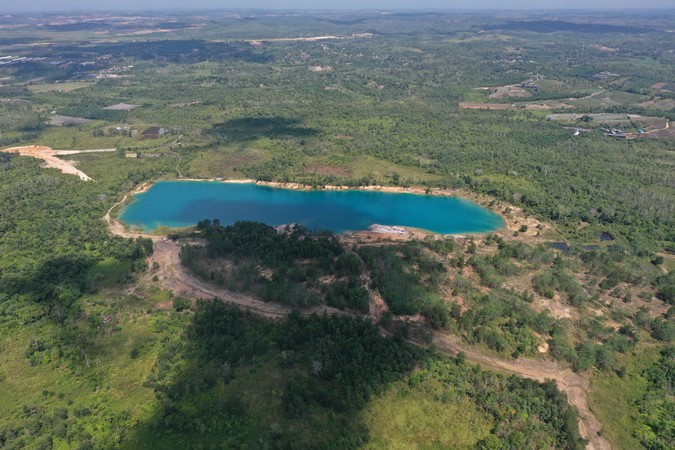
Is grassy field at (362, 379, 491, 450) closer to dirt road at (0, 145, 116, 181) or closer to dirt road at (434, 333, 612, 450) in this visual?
dirt road at (434, 333, 612, 450)

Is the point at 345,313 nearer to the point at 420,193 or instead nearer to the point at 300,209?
the point at 300,209

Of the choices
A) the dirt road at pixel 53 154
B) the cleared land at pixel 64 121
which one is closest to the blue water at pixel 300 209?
the dirt road at pixel 53 154

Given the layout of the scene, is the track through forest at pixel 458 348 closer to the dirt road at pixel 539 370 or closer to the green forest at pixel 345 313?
the dirt road at pixel 539 370

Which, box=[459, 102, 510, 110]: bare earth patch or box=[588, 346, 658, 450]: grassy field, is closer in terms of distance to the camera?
box=[588, 346, 658, 450]: grassy field

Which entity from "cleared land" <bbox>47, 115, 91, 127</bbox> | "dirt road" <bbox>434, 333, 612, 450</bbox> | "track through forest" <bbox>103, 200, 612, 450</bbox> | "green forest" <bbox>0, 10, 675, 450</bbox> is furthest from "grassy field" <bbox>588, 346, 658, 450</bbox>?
"cleared land" <bbox>47, 115, 91, 127</bbox>

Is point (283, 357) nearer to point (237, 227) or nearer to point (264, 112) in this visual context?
point (237, 227)

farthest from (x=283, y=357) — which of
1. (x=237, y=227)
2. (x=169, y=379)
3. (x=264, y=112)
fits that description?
(x=264, y=112)

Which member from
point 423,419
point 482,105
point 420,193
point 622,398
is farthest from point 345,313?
point 482,105
